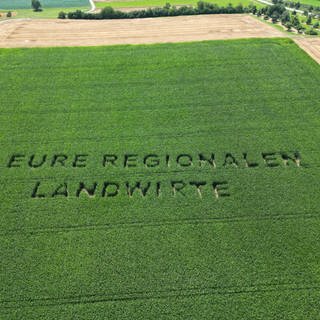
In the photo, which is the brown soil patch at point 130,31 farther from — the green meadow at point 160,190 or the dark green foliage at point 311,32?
the green meadow at point 160,190

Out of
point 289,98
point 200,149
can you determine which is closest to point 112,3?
point 289,98

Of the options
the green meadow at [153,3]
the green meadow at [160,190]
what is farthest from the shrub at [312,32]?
the green meadow at [153,3]

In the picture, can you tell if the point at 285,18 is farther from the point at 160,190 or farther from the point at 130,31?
the point at 160,190

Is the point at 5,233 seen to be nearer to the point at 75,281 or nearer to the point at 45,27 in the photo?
the point at 75,281

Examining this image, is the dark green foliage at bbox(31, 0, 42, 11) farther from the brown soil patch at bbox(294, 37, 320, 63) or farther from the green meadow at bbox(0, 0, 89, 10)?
the brown soil patch at bbox(294, 37, 320, 63)

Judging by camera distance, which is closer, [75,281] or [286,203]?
[75,281]

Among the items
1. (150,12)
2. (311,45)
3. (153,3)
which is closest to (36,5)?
(153,3)
